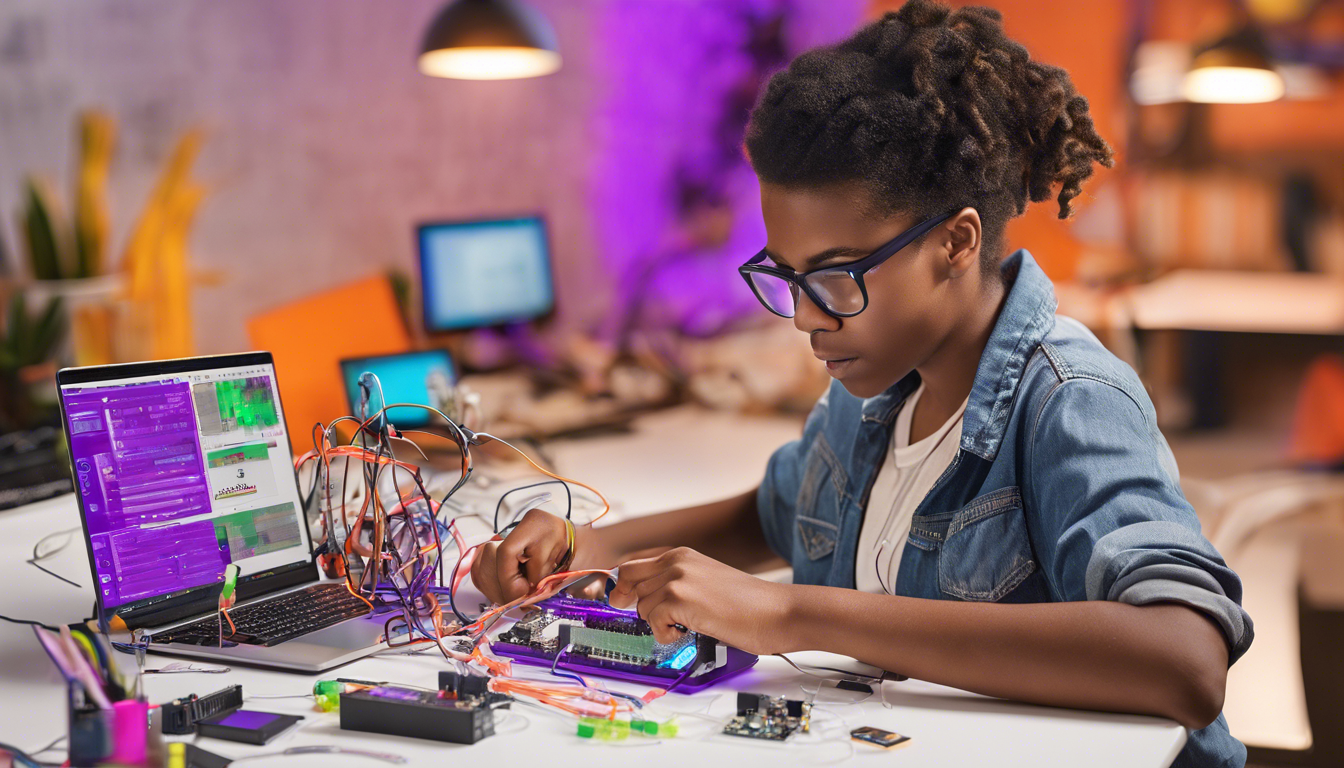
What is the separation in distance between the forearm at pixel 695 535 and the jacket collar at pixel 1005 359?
1.53ft

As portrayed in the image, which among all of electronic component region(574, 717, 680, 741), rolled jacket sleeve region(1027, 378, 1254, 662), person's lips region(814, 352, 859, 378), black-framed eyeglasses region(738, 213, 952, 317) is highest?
black-framed eyeglasses region(738, 213, 952, 317)

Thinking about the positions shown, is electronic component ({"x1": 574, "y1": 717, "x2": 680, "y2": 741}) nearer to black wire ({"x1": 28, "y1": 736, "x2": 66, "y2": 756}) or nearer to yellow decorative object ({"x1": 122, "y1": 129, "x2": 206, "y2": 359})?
black wire ({"x1": 28, "y1": 736, "x2": 66, "y2": 756})

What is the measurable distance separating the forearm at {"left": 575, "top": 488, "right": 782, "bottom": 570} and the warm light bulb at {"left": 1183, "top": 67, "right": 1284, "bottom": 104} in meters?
2.37

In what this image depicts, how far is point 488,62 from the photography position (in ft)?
9.65

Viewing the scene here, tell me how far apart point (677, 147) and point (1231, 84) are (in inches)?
67.4

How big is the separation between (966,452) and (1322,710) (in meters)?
1.13

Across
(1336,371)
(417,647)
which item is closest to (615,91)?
(1336,371)

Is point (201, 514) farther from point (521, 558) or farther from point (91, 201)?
point (91, 201)

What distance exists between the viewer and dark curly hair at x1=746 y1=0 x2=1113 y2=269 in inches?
42.6

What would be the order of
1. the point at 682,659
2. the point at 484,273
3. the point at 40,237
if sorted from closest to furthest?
the point at 682,659, the point at 40,237, the point at 484,273

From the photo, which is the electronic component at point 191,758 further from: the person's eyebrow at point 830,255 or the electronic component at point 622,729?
the person's eyebrow at point 830,255

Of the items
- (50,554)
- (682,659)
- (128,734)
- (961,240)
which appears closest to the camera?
(128,734)

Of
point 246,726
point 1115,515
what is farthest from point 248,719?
point 1115,515

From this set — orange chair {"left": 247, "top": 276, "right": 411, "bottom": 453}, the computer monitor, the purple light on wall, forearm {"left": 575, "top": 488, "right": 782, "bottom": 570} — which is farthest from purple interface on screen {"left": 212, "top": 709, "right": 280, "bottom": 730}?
the purple light on wall
